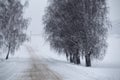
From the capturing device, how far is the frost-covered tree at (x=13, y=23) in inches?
1107

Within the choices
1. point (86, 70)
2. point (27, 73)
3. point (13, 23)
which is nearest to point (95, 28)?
point (86, 70)

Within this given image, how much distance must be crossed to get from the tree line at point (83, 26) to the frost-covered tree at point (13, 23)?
21.1ft

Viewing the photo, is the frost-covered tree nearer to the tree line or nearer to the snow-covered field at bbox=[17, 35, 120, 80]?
the snow-covered field at bbox=[17, 35, 120, 80]

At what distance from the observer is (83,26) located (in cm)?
2270

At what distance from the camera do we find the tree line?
2222 centimetres

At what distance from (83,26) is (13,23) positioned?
41.8ft

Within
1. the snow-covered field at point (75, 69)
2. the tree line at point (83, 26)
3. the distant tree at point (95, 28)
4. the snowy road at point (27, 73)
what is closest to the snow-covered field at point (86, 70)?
the snow-covered field at point (75, 69)

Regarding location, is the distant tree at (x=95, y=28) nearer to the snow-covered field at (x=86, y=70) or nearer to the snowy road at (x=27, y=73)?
the snow-covered field at (x=86, y=70)

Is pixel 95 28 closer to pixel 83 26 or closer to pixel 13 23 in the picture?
pixel 83 26

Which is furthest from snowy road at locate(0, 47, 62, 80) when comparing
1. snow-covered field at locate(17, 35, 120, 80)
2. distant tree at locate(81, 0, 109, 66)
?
distant tree at locate(81, 0, 109, 66)

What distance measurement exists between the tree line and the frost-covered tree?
6.44 meters

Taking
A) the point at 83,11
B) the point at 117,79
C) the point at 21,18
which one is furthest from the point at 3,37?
the point at 117,79

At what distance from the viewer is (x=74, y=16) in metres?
24.2

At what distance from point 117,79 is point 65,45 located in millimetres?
13496
